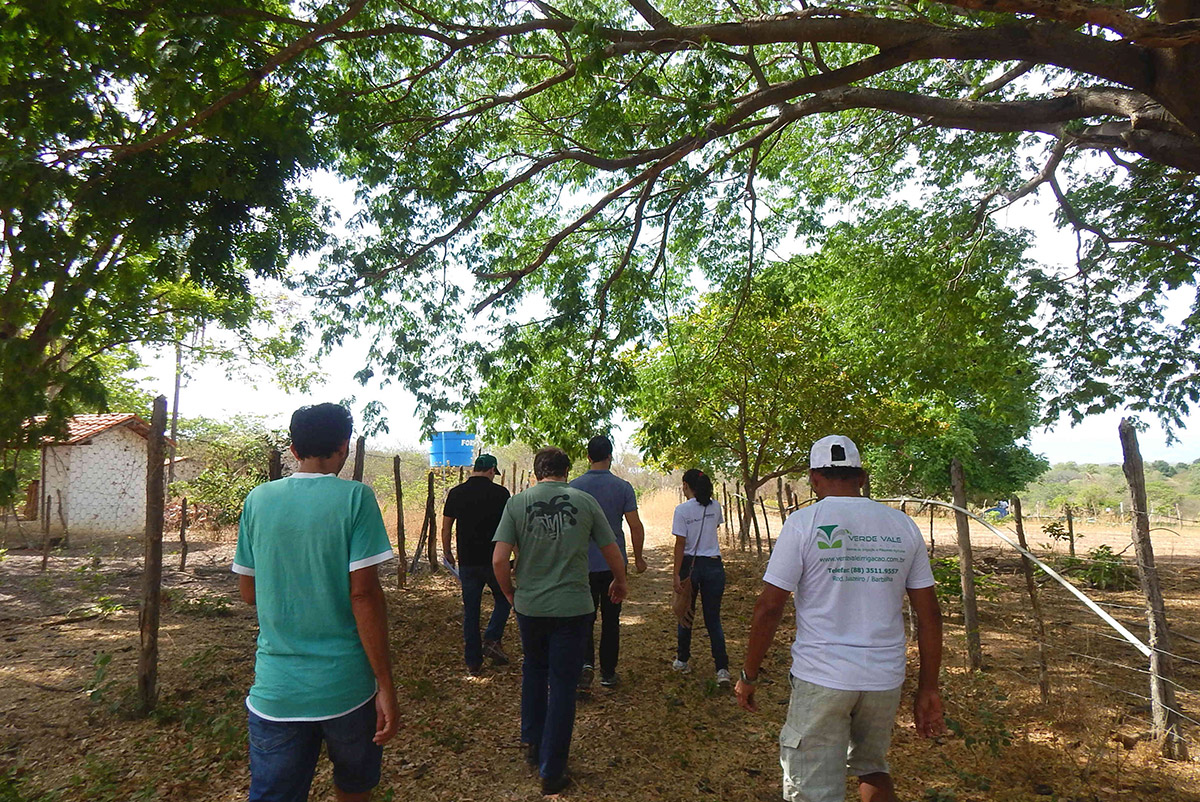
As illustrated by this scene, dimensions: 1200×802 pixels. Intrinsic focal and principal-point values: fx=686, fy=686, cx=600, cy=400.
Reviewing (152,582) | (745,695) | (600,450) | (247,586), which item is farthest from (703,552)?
(152,582)

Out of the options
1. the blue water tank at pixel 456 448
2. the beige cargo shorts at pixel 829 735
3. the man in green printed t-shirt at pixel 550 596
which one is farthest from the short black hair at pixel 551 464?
the blue water tank at pixel 456 448

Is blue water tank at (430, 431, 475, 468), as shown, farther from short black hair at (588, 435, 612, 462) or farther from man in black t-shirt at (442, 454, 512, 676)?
short black hair at (588, 435, 612, 462)

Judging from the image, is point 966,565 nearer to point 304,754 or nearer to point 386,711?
point 386,711

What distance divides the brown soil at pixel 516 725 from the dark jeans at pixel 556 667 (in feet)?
0.96

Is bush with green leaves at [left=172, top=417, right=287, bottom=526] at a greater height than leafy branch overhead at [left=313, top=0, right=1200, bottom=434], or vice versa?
leafy branch overhead at [left=313, top=0, right=1200, bottom=434]

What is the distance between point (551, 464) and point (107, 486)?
19.4m

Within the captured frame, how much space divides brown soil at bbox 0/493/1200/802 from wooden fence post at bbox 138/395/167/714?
190mm

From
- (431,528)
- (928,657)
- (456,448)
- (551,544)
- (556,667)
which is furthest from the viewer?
(456,448)

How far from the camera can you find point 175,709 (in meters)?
4.84

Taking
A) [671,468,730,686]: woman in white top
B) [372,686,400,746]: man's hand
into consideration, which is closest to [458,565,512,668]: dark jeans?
[671,468,730,686]: woman in white top

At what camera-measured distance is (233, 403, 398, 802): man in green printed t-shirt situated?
94.7 inches

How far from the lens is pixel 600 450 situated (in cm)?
566

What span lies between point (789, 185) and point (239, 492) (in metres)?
14.4

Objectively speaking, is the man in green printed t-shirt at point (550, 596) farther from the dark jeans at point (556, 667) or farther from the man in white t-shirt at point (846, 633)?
the man in white t-shirt at point (846, 633)
